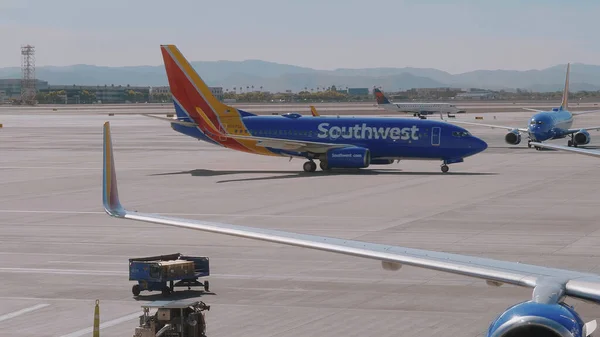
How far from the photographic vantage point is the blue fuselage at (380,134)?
59.7 metres

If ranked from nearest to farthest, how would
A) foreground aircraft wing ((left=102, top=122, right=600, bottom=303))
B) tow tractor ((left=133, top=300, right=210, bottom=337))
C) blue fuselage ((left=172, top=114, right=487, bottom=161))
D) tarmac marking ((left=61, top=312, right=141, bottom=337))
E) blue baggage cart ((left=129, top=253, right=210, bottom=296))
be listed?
foreground aircraft wing ((left=102, top=122, right=600, bottom=303)) < tow tractor ((left=133, top=300, right=210, bottom=337)) < tarmac marking ((left=61, top=312, right=141, bottom=337)) < blue baggage cart ((left=129, top=253, right=210, bottom=296)) < blue fuselage ((left=172, top=114, right=487, bottom=161))

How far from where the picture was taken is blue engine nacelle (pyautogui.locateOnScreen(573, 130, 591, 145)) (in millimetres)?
87006

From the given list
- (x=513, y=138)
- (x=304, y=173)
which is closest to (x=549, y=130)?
(x=513, y=138)

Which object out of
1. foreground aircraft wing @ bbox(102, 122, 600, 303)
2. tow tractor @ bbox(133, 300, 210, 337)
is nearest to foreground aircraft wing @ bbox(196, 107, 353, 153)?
tow tractor @ bbox(133, 300, 210, 337)

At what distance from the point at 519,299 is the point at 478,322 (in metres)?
2.55

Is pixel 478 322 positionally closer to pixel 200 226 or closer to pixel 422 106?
pixel 200 226

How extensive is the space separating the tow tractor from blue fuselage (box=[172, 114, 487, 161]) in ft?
136

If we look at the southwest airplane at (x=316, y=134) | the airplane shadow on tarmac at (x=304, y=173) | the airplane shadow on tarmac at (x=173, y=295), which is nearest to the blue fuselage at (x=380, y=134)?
the southwest airplane at (x=316, y=134)

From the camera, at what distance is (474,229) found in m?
36.8

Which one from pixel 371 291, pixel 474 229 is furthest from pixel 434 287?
pixel 474 229

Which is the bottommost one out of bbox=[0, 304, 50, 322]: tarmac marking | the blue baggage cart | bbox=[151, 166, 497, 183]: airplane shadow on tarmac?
bbox=[151, 166, 497, 183]: airplane shadow on tarmac

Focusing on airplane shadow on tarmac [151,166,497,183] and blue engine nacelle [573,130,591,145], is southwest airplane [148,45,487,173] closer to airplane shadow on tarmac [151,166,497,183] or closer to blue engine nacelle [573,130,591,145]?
airplane shadow on tarmac [151,166,497,183]

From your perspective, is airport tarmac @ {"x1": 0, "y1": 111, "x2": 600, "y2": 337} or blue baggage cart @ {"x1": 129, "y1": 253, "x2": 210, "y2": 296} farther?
blue baggage cart @ {"x1": 129, "y1": 253, "x2": 210, "y2": 296}

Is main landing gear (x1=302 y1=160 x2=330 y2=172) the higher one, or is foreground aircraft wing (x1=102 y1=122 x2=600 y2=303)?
foreground aircraft wing (x1=102 y1=122 x2=600 y2=303)
